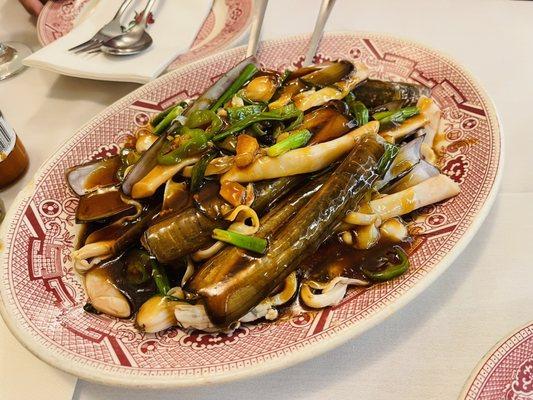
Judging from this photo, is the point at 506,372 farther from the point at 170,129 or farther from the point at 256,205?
the point at 170,129

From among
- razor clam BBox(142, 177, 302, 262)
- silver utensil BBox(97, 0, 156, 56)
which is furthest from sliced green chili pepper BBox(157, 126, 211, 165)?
silver utensil BBox(97, 0, 156, 56)

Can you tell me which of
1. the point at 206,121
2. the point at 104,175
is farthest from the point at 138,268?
the point at 206,121

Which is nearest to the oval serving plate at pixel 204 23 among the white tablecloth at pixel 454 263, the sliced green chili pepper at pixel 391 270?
the white tablecloth at pixel 454 263

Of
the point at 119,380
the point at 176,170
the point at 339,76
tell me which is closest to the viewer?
the point at 119,380

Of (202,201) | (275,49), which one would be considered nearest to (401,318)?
(202,201)

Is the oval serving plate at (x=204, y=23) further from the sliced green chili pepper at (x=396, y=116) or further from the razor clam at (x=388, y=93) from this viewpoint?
the sliced green chili pepper at (x=396, y=116)

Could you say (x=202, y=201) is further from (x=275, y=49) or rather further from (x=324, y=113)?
(x=275, y=49)

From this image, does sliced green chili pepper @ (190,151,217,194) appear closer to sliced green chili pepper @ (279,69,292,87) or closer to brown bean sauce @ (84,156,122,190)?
brown bean sauce @ (84,156,122,190)
